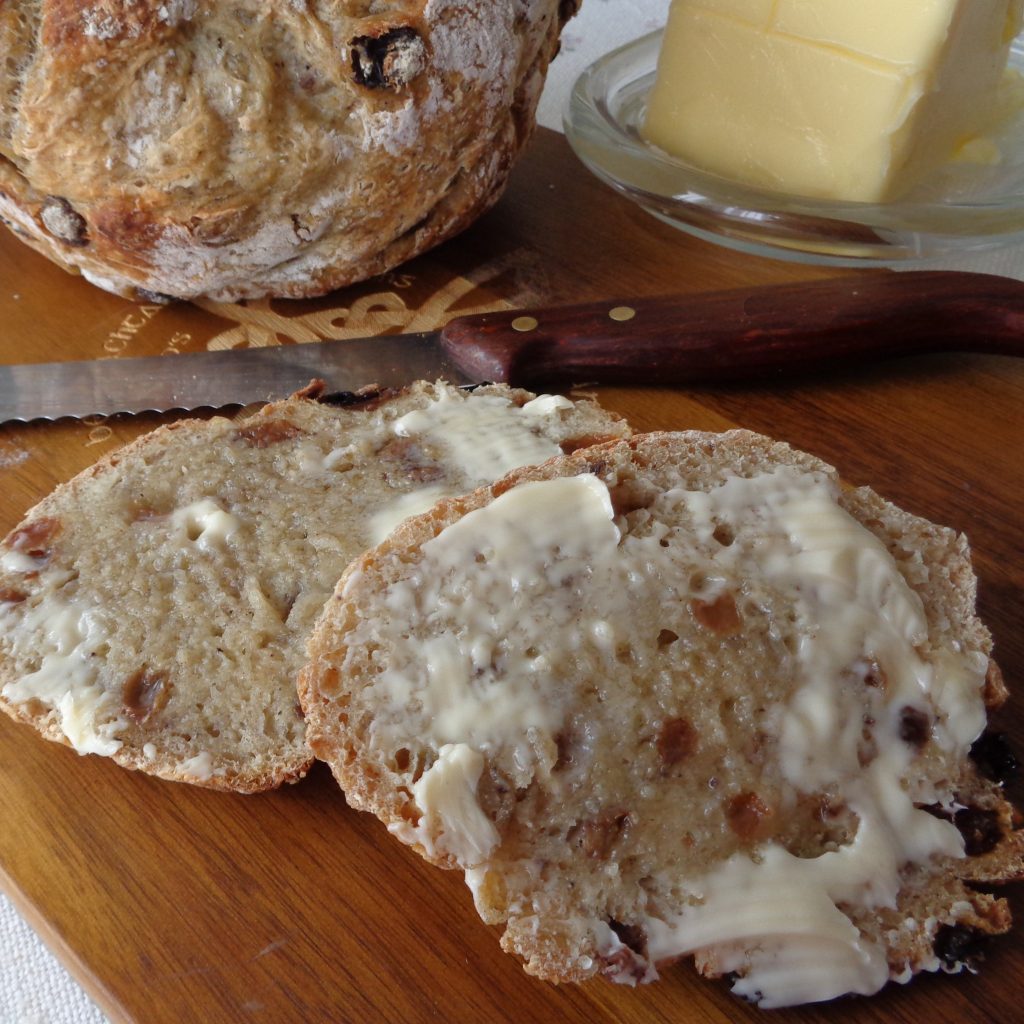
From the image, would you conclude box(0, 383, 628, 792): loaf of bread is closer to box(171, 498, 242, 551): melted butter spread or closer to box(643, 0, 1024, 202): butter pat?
box(171, 498, 242, 551): melted butter spread

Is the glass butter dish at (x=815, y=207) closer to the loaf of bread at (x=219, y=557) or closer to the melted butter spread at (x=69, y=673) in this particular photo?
the loaf of bread at (x=219, y=557)

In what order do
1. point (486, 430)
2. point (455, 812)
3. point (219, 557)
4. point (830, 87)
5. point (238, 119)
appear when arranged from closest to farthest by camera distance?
point (455, 812)
point (219, 557)
point (486, 430)
point (238, 119)
point (830, 87)

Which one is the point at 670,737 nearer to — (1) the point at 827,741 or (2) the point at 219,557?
(1) the point at 827,741

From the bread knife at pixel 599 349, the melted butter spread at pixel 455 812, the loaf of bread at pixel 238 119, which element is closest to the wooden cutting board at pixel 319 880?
the bread knife at pixel 599 349

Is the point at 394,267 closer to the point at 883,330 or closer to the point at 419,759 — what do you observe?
the point at 883,330

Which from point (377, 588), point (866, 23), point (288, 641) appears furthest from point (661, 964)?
point (866, 23)

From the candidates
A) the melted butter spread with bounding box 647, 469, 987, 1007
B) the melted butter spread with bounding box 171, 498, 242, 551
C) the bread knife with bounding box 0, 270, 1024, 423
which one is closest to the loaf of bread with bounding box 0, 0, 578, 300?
the bread knife with bounding box 0, 270, 1024, 423

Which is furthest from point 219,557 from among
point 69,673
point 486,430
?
point 486,430
